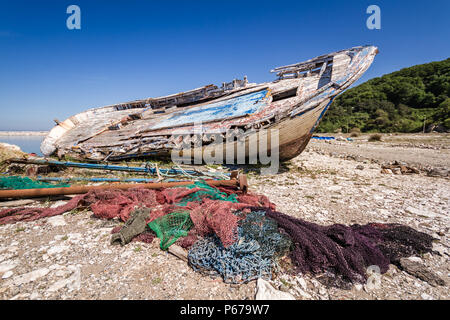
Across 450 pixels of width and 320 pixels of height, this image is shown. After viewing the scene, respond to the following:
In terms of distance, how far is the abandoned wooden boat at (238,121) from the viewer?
6.30 m

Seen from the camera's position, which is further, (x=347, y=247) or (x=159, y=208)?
(x=159, y=208)

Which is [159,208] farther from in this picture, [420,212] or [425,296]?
[420,212]

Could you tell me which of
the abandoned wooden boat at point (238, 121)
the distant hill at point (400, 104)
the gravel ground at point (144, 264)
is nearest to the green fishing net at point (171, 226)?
the gravel ground at point (144, 264)

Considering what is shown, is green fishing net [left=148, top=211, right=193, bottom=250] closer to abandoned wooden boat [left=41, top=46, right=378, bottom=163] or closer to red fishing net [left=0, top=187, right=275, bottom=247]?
red fishing net [left=0, top=187, right=275, bottom=247]

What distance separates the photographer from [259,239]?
90.9 inches

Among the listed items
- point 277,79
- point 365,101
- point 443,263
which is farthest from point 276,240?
point 365,101

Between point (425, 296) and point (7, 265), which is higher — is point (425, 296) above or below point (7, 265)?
below

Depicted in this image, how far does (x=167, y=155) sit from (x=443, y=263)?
7.62 meters

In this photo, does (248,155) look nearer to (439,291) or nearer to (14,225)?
(439,291)

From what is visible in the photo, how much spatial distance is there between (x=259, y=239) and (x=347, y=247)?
42.7 inches

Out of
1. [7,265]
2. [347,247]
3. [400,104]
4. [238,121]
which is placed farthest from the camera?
[400,104]

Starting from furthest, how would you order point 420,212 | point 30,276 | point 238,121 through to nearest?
point 238,121 < point 420,212 < point 30,276

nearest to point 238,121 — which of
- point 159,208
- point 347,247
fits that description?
point 159,208

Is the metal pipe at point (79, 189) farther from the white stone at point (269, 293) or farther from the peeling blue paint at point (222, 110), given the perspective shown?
the peeling blue paint at point (222, 110)
